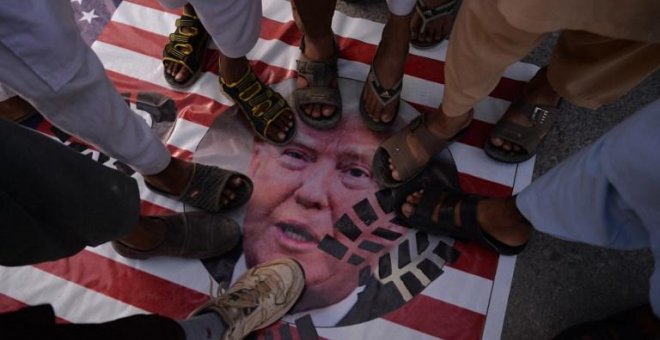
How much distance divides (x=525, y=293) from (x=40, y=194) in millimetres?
891

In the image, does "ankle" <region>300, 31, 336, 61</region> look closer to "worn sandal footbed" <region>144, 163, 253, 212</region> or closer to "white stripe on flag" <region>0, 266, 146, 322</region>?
"worn sandal footbed" <region>144, 163, 253, 212</region>

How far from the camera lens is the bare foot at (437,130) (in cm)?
102

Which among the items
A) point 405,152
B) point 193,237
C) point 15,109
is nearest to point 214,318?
point 193,237

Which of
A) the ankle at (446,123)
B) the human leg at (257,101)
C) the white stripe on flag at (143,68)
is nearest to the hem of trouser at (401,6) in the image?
the ankle at (446,123)

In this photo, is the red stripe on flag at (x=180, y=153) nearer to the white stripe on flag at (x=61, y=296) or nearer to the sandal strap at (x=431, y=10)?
the white stripe on flag at (x=61, y=296)

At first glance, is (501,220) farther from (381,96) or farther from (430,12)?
(430,12)

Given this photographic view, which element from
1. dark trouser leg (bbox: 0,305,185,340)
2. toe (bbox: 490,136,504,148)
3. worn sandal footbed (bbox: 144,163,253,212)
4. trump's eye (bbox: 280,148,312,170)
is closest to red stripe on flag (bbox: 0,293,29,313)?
worn sandal footbed (bbox: 144,163,253,212)

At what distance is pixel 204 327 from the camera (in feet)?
2.63

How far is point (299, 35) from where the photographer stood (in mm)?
1226

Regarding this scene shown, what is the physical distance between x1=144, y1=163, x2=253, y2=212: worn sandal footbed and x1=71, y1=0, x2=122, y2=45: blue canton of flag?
497mm

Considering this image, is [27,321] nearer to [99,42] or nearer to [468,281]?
[468,281]

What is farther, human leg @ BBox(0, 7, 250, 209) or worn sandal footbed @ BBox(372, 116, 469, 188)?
worn sandal footbed @ BBox(372, 116, 469, 188)

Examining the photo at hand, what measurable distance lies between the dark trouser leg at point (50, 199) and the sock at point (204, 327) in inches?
7.6

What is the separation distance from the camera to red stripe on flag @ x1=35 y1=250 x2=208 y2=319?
3.25ft
